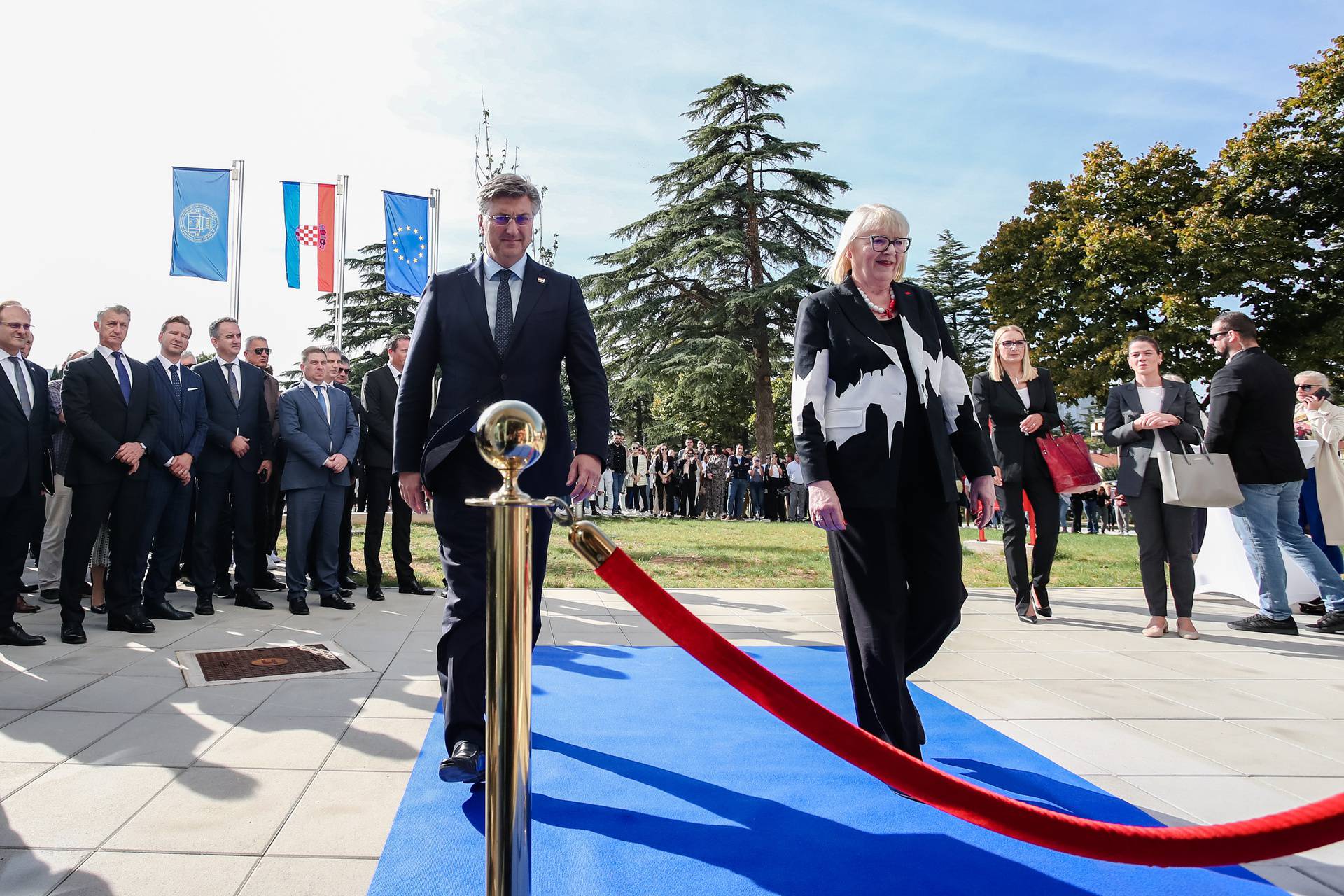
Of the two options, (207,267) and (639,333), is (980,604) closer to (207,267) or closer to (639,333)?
(207,267)

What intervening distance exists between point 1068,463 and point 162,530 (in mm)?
6913

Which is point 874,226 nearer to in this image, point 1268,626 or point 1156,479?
point 1156,479

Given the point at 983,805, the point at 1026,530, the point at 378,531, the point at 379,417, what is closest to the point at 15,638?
the point at 378,531

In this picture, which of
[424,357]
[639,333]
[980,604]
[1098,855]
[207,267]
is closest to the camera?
[1098,855]

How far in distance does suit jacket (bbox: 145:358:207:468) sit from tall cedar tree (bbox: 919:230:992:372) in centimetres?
4727

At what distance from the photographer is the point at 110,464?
17.9ft

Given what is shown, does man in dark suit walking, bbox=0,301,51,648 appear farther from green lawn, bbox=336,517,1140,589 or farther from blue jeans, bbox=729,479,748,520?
blue jeans, bbox=729,479,748,520

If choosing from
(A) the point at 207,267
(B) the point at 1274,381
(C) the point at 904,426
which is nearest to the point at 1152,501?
(B) the point at 1274,381

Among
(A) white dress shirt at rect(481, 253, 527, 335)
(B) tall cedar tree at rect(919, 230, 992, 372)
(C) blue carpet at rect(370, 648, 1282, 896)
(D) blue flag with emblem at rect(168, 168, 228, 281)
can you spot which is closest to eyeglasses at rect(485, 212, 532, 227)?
(A) white dress shirt at rect(481, 253, 527, 335)

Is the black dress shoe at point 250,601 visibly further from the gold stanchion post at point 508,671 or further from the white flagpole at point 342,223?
the white flagpole at point 342,223

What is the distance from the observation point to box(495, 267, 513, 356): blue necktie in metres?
3.21

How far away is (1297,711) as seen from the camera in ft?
13.7

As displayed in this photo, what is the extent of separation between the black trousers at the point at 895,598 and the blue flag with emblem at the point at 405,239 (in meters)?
17.0

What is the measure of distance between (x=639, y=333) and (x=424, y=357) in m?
27.8
